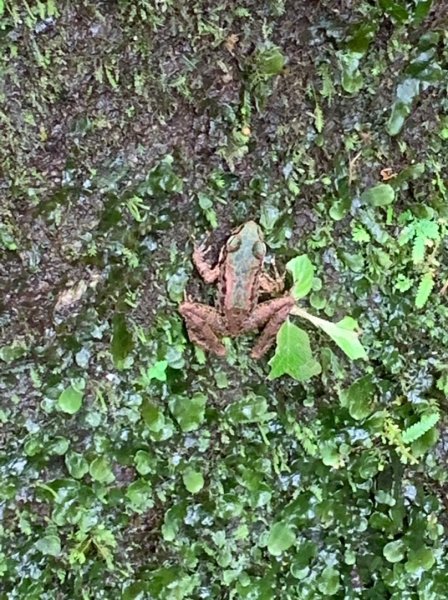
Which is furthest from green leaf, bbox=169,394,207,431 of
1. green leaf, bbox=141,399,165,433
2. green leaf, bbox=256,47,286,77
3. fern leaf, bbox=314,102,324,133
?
green leaf, bbox=256,47,286,77

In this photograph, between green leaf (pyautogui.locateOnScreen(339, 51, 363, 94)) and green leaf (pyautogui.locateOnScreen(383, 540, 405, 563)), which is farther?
green leaf (pyautogui.locateOnScreen(383, 540, 405, 563))

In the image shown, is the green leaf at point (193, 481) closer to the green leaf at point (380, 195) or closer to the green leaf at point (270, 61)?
the green leaf at point (380, 195)

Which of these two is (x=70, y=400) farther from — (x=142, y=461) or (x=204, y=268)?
(x=204, y=268)

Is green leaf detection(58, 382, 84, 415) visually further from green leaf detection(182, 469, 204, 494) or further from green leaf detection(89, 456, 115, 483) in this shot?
green leaf detection(182, 469, 204, 494)

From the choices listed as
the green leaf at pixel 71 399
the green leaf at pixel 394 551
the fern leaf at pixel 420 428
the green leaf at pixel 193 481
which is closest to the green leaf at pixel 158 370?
the green leaf at pixel 71 399

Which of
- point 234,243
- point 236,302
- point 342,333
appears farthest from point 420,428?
point 234,243
